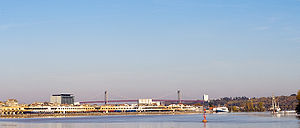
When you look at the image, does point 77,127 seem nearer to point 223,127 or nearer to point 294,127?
point 223,127

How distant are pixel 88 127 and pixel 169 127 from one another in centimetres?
1445

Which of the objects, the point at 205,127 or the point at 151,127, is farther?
the point at 151,127

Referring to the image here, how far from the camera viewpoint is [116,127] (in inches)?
3248

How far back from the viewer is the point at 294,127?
6975 centimetres

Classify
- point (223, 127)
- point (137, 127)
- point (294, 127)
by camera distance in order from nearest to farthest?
point (294, 127), point (223, 127), point (137, 127)

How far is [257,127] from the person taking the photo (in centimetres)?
7262

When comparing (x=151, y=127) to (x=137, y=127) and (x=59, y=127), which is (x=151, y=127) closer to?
(x=137, y=127)

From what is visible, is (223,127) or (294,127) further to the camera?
(223,127)

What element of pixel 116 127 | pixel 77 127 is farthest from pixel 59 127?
pixel 116 127

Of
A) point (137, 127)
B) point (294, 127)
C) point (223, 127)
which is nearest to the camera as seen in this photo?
point (294, 127)

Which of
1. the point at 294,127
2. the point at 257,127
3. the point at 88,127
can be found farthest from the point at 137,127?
the point at 294,127

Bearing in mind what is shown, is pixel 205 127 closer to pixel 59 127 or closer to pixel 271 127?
pixel 271 127

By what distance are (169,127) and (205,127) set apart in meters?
5.83

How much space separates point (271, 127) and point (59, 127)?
3680 cm
